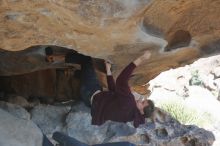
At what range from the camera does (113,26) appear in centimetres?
412

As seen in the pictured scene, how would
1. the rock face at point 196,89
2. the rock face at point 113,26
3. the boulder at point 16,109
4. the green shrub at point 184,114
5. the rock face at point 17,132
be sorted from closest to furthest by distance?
the rock face at point 113,26
the rock face at point 17,132
the boulder at point 16,109
the green shrub at point 184,114
the rock face at point 196,89

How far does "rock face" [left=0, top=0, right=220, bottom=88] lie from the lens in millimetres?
3816

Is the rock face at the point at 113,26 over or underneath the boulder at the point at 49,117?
over

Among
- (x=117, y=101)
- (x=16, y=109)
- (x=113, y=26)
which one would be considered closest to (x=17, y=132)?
(x=117, y=101)

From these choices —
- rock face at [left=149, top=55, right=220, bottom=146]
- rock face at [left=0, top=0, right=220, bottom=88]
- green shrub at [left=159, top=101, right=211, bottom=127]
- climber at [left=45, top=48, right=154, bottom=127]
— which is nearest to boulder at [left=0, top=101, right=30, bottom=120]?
climber at [left=45, top=48, right=154, bottom=127]

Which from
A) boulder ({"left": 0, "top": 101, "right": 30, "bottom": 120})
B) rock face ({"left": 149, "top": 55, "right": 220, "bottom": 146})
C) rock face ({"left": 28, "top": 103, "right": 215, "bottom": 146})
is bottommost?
rock face ({"left": 28, "top": 103, "right": 215, "bottom": 146})

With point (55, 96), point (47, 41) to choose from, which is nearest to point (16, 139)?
point (47, 41)

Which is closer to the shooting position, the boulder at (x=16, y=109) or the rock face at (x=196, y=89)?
the boulder at (x=16, y=109)

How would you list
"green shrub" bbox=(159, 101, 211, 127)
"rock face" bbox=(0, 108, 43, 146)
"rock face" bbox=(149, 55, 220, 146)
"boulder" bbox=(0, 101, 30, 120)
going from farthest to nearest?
"rock face" bbox=(149, 55, 220, 146)
"green shrub" bbox=(159, 101, 211, 127)
"boulder" bbox=(0, 101, 30, 120)
"rock face" bbox=(0, 108, 43, 146)

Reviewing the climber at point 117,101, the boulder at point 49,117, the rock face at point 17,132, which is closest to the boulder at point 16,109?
the boulder at point 49,117

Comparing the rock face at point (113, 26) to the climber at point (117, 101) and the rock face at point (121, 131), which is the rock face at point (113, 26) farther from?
the rock face at point (121, 131)

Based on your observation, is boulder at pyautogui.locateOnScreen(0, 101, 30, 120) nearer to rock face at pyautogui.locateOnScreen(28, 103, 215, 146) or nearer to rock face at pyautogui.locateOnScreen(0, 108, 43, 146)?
rock face at pyautogui.locateOnScreen(28, 103, 215, 146)

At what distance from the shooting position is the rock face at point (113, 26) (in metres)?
3.82

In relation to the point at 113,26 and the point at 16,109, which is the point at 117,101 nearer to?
the point at 113,26
